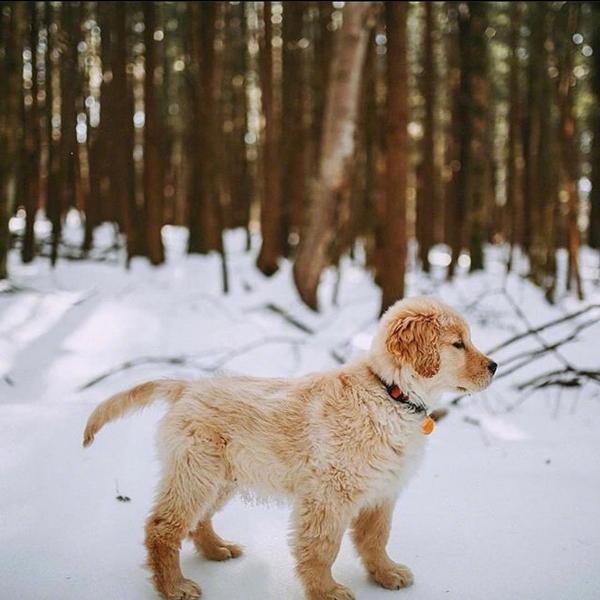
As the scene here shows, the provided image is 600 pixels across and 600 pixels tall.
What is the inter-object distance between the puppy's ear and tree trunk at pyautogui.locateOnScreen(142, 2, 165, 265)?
12517 mm

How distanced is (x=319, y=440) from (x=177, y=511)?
88 cm

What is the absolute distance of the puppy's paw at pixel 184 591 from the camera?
3.46 meters

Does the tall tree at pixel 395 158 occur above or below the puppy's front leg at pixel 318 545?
above

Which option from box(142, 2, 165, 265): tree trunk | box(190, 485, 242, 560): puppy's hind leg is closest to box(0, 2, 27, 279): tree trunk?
box(142, 2, 165, 265): tree trunk

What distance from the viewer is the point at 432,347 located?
3.67m

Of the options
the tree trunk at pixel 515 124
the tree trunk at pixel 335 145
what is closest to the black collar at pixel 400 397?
the tree trunk at pixel 335 145

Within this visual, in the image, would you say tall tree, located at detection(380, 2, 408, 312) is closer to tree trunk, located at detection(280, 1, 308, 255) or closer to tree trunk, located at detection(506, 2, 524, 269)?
tree trunk, located at detection(280, 1, 308, 255)

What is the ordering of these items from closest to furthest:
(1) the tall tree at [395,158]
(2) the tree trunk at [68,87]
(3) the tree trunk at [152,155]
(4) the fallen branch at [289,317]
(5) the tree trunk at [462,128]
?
(1) the tall tree at [395,158] < (4) the fallen branch at [289,317] < (2) the tree trunk at [68,87] < (3) the tree trunk at [152,155] < (5) the tree trunk at [462,128]

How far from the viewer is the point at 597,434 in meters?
5.78

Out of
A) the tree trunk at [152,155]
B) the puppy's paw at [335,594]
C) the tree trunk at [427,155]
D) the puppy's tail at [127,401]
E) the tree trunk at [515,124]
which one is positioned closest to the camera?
the puppy's paw at [335,594]

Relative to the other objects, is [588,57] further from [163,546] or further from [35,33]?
[163,546]

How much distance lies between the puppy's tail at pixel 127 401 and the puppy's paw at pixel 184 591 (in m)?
0.94

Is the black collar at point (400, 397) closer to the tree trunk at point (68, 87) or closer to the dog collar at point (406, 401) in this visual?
the dog collar at point (406, 401)

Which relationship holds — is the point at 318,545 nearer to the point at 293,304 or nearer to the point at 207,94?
the point at 293,304
